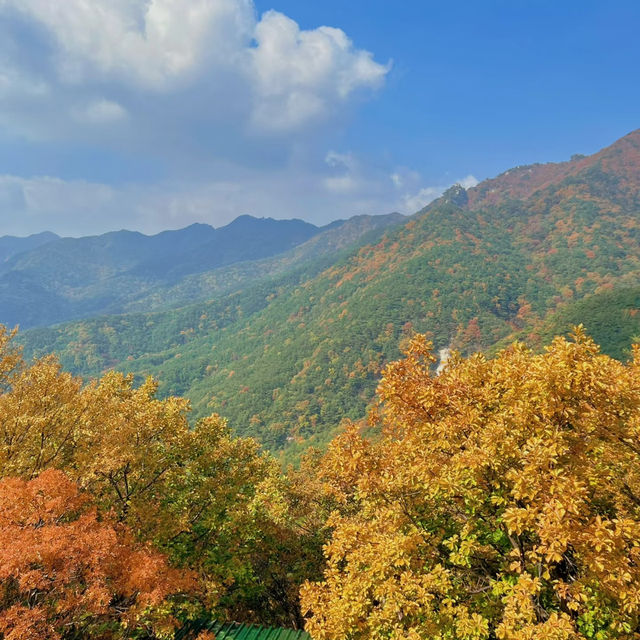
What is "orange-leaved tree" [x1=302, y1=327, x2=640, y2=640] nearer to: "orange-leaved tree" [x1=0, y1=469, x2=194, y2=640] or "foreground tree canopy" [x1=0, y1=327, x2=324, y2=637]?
"orange-leaved tree" [x1=0, y1=469, x2=194, y2=640]

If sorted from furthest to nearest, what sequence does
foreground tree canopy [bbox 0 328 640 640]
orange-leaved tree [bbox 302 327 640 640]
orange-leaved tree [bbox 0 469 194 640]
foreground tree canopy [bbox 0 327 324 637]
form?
foreground tree canopy [bbox 0 327 324 637] → orange-leaved tree [bbox 0 469 194 640] → foreground tree canopy [bbox 0 328 640 640] → orange-leaved tree [bbox 302 327 640 640]

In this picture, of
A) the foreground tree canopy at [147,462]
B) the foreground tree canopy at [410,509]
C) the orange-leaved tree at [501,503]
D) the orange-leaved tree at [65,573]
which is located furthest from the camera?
the foreground tree canopy at [147,462]

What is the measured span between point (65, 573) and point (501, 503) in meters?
10.4

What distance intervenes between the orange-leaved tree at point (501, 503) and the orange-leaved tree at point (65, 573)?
15.0 ft

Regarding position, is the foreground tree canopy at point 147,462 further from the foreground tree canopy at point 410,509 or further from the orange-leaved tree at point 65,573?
the orange-leaved tree at point 65,573

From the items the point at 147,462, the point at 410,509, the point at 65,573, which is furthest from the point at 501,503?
the point at 147,462

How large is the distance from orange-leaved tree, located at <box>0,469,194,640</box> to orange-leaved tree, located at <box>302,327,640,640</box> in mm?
4587

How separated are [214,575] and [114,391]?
9.47m

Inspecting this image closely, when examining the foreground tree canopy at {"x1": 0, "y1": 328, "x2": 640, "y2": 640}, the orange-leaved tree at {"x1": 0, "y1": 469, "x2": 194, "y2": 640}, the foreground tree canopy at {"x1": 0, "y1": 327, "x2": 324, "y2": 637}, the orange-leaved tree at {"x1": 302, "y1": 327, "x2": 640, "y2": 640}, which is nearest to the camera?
the orange-leaved tree at {"x1": 302, "y1": 327, "x2": 640, "y2": 640}

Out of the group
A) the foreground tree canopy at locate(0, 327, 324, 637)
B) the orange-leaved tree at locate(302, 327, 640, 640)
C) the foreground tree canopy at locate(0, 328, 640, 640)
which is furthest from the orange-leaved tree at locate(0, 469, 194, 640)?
the orange-leaved tree at locate(302, 327, 640, 640)

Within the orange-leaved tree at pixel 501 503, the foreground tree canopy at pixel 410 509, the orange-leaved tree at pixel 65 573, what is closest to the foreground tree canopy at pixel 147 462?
the foreground tree canopy at pixel 410 509

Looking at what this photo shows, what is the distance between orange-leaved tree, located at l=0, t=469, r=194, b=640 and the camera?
8586mm

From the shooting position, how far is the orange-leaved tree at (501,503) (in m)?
6.65

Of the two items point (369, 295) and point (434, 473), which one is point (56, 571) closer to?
point (434, 473)
